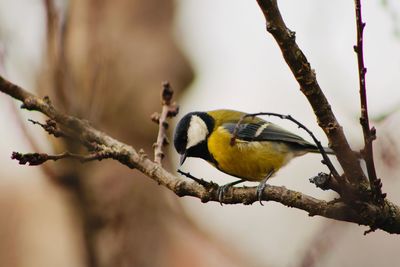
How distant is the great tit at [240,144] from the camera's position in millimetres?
3102

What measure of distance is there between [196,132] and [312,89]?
191 cm

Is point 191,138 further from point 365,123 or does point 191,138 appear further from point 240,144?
point 365,123

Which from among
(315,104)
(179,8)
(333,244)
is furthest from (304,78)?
(179,8)

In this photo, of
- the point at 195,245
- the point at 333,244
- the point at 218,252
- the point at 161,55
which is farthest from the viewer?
the point at 161,55

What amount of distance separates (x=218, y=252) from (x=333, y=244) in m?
2.71

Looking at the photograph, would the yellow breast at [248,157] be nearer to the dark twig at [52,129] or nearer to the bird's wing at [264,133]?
the bird's wing at [264,133]

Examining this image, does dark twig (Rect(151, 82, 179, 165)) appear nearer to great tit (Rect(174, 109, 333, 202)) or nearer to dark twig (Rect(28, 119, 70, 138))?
great tit (Rect(174, 109, 333, 202))

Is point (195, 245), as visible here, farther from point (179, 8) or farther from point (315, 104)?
point (315, 104)

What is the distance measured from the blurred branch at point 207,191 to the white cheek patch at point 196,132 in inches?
44.8

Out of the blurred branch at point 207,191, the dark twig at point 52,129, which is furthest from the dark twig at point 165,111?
the dark twig at point 52,129

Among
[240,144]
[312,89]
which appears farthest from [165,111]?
[312,89]

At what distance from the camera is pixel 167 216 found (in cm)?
479

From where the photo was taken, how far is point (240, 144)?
10.2ft

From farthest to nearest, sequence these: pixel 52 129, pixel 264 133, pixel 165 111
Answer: pixel 264 133
pixel 165 111
pixel 52 129
